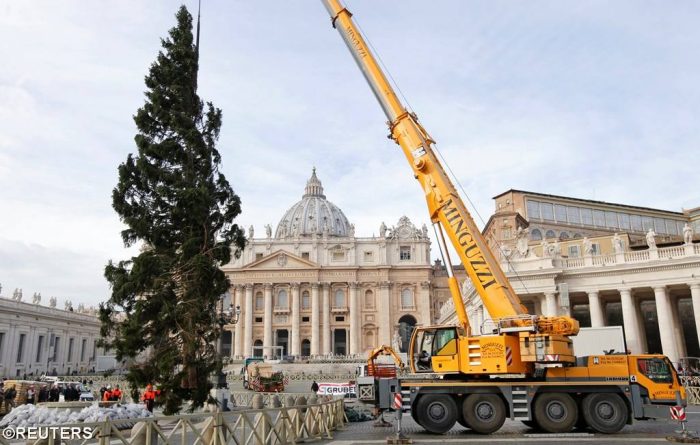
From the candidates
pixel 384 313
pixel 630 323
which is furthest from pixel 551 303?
pixel 384 313

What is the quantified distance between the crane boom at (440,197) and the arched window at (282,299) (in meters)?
83.0

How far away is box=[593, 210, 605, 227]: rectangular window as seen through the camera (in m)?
62.3

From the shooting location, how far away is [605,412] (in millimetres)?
16312

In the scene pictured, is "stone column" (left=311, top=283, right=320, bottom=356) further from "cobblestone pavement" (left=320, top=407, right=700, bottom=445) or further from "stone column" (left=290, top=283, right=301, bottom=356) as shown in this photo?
"cobblestone pavement" (left=320, top=407, right=700, bottom=445)

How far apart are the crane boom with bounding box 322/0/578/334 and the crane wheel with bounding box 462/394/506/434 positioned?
2274 millimetres

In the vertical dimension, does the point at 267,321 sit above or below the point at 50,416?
above

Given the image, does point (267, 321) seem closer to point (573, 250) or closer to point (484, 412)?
A: point (573, 250)

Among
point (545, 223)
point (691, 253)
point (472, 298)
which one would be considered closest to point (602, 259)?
point (691, 253)

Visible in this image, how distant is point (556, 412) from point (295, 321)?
84.2 m

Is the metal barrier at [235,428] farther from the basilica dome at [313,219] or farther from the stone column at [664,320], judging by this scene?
the basilica dome at [313,219]

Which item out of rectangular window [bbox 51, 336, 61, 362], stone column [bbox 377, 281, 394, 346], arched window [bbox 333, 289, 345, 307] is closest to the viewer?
rectangular window [bbox 51, 336, 61, 362]

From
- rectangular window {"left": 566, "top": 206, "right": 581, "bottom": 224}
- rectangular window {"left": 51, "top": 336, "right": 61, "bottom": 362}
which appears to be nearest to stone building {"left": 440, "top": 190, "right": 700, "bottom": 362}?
rectangular window {"left": 566, "top": 206, "right": 581, "bottom": 224}

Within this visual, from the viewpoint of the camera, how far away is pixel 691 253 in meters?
33.9

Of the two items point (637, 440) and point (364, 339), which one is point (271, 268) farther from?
point (637, 440)
